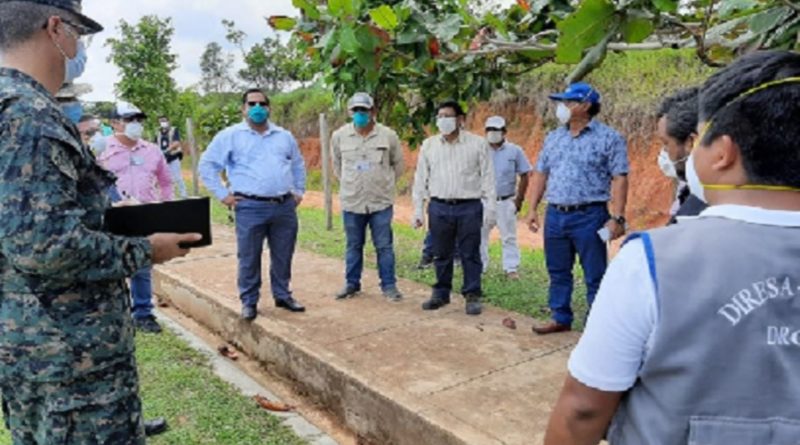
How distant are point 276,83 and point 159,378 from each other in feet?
99.4

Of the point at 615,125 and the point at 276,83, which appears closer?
the point at 615,125

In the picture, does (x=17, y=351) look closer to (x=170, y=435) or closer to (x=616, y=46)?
(x=170, y=435)

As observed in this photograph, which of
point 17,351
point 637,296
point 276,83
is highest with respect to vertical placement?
point 276,83

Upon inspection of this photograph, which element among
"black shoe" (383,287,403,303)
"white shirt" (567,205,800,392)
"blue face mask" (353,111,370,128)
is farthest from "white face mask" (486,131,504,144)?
"white shirt" (567,205,800,392)

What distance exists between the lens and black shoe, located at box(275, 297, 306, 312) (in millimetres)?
4984

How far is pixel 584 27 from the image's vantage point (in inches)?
75.1

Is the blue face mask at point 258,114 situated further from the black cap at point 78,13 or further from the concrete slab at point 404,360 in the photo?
the black cap at point 78,13

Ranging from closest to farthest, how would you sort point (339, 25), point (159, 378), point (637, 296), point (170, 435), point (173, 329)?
point (637, 296) → point (339, 25) → point (170, 435) → point (159, 378) → point (173, 329)

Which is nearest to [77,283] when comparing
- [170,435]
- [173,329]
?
[170,435]

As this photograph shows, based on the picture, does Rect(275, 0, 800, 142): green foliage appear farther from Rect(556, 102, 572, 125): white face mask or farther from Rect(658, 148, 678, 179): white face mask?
Rect(556, 102, 572, 125): white face mask

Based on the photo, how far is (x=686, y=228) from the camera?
3.57ft

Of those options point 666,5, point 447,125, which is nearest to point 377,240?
point 447,125

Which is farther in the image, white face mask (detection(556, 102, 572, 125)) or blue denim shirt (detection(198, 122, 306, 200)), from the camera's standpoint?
blue denim shirt (detection(198, 122, 306, 200))

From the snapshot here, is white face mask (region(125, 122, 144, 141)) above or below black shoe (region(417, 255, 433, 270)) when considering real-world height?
above
